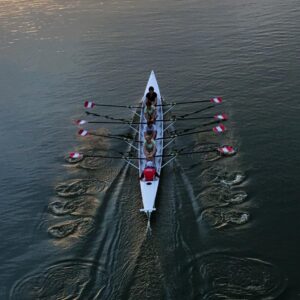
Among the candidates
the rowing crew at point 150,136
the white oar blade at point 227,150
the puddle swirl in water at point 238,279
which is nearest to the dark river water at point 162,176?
the puddle swirl in water at point 238,279

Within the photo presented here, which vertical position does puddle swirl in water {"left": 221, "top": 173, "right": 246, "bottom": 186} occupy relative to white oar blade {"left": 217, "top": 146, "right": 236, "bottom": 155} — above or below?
below

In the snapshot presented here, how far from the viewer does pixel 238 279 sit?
63.8 ft

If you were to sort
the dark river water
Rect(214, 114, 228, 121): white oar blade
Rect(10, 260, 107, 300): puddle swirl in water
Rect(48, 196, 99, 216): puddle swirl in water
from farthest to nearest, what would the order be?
Rect(214, 114, 228, 121): white oar blade → Rect(48, 196, 99, 216): puddle swirl in water → the dark river water → Rect(10, 260, 107, 300): puddle swirl in water

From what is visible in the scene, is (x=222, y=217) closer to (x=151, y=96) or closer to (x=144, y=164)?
(x=144, y=164)

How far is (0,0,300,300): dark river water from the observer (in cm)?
2014

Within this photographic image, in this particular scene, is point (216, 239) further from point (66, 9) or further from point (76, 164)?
point (66, 9)

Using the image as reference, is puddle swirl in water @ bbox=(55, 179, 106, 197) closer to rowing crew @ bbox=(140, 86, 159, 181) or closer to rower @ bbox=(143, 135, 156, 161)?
rowing crew @ bbox=(140, 86, 159, 181)

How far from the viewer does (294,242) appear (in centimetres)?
2158

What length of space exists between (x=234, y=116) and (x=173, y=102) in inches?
228

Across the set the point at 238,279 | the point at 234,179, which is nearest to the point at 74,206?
the point at 234,179

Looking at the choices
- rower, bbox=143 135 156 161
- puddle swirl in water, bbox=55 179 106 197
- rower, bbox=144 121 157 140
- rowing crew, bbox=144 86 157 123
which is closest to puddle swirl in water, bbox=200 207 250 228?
rower, bbox=143 135 156 161

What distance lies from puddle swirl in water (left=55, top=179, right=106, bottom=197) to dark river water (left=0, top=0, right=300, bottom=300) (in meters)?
0.09

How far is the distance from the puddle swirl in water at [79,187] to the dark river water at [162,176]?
0.31 ft

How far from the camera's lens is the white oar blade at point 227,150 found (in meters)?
27.5
